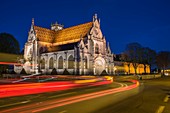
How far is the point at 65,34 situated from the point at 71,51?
21223mm

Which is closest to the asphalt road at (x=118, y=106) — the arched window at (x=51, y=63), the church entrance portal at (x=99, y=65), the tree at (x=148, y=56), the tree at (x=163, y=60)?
the church entrance portal at (x=99, y=65)

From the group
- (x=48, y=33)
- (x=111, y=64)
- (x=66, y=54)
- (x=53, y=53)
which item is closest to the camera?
(x=66, y=54)

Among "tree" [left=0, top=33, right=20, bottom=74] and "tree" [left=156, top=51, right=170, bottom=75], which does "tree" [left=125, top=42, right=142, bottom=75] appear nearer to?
"tree" [left=156, top=51, right=170, bottom=75]

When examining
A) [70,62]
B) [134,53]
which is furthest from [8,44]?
[134,53]

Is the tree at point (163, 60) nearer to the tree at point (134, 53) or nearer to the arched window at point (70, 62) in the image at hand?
the tree at point (134, 53)

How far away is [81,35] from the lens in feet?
248

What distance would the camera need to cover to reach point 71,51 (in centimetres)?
6800

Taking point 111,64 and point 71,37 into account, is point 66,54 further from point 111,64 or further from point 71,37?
point 111,64

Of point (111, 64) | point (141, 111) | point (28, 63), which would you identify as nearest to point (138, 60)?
point (111, 64)

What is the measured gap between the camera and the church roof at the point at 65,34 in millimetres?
78875

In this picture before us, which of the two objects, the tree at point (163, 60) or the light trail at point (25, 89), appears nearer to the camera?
the light trail at point (25, 89)

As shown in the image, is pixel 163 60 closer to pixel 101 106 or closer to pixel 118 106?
pixel 118 106

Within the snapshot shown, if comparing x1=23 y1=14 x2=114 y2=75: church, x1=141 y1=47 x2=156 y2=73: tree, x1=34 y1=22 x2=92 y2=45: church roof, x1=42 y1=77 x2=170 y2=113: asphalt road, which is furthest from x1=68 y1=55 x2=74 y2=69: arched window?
x1=42 y1=77 x2=170 y2=113: asphalt road

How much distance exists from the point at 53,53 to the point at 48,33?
736 inches
